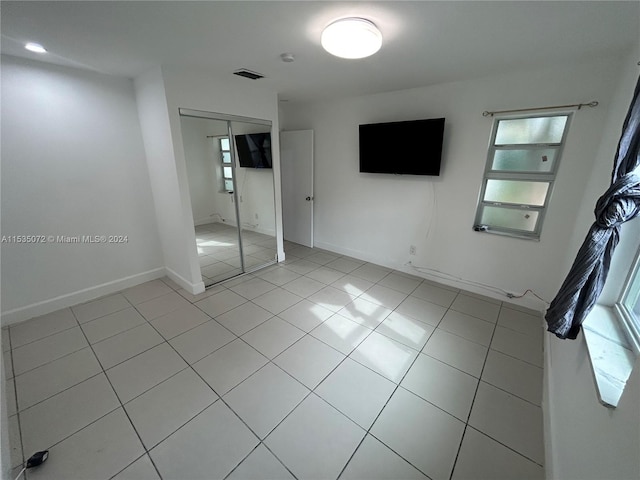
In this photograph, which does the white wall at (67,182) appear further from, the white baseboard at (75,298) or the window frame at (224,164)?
the window frame at (224,164)

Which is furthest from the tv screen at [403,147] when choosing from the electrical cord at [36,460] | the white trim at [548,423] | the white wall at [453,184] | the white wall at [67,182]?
the electrical cord at [36,460]

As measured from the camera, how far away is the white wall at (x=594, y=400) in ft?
2.68

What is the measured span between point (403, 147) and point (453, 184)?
74 cm

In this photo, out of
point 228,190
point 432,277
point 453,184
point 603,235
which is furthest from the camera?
point 432,277

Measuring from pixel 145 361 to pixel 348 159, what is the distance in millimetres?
3348

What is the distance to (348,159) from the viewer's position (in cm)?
382

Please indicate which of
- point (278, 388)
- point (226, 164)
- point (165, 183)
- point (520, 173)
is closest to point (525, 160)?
point (520, 173)

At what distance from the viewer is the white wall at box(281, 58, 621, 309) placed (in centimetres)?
226

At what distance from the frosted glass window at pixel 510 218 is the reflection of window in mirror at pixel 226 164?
3.02 m

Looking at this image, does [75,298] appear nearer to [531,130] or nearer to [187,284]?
[187,284]

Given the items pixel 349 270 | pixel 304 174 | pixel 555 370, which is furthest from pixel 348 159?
pixel 555 370

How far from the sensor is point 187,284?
3045mm

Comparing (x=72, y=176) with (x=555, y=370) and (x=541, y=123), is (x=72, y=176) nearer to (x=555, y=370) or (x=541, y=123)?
(x=555, y=370)

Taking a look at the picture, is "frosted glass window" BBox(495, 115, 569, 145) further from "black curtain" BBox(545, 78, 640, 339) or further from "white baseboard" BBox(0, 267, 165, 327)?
"white baseboard" BBox(0, 267, 165, 327)
